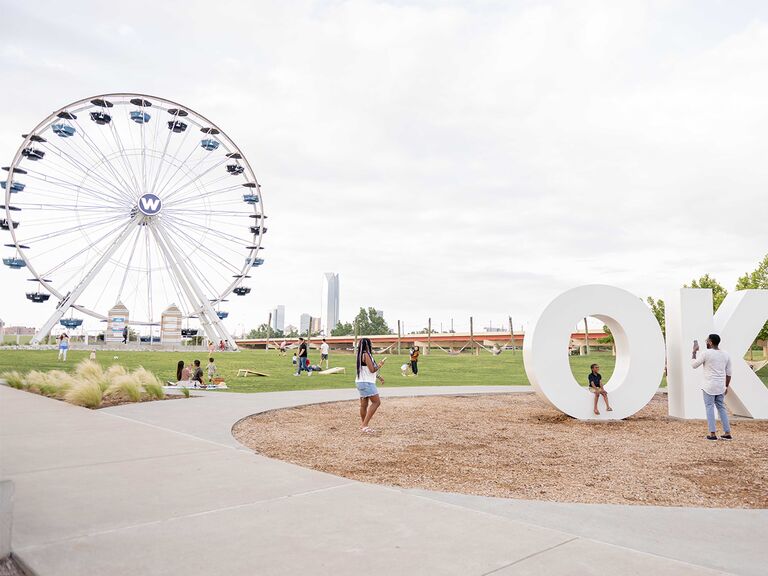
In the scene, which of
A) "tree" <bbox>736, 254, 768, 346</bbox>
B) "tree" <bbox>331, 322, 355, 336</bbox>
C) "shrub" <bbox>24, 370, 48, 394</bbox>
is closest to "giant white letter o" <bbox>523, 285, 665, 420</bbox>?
"shrub" <bbox>24, 370, 48, 394</bbox>

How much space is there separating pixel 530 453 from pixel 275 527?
14.7 ft

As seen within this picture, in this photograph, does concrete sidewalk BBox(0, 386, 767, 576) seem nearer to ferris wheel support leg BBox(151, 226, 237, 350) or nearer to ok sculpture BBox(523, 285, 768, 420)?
ok sculpture BBox(523, 285, 768, 420)

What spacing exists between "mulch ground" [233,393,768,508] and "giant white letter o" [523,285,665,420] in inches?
A: 16.2

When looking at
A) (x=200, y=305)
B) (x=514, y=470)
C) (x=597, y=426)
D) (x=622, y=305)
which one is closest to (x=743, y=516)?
(x=514, y=470)

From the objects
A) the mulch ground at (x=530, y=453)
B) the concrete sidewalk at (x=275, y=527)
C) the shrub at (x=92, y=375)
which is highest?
the shrub at (x=92, y=375)

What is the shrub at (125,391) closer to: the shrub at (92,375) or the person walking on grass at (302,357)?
the shrub at (92,375)

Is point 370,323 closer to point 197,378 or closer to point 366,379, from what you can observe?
point 197,378

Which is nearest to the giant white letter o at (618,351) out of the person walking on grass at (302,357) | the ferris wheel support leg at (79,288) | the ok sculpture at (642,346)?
the ok sculpture at (642,346)

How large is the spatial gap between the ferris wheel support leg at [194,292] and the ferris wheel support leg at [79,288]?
2.21 metres

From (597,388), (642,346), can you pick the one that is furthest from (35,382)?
(642,346)

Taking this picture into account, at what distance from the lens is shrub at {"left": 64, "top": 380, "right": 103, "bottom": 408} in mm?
10648

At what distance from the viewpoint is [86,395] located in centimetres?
1068

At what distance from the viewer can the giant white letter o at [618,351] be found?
10.6 metres

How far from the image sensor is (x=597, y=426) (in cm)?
1002
